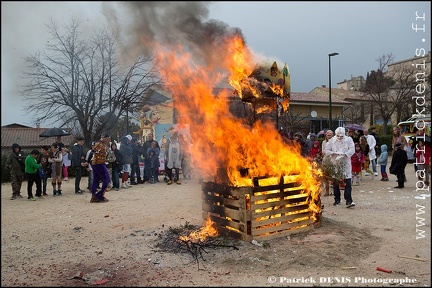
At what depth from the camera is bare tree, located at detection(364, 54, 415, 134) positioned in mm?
28562

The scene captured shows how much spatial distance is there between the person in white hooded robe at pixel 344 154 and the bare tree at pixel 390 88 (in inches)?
901

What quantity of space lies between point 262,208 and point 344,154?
3.49 metres

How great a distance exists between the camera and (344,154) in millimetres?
8078

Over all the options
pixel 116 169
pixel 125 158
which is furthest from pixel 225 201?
pixel 125 158

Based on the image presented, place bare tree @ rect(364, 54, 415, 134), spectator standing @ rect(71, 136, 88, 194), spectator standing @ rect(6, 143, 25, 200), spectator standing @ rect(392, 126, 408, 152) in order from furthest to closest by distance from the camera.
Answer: bare tree @ rect(364, 54, 415, 134), spectator standing @ rect(71, 136, 88, 194), spectator standing @ rect(392, 126, 408, 152), spectator standing @ rect(6, 143, 25, 200)

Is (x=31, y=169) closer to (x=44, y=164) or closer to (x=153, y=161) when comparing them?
(x=44, y=164)

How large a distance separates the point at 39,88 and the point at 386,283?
19852 millimetres

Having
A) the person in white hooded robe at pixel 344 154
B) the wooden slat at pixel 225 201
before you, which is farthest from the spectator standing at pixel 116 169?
the person in white hooded robe at pixel 344 154

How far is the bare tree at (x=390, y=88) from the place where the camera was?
28562 millimetres

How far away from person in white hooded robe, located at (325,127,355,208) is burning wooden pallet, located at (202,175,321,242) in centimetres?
215

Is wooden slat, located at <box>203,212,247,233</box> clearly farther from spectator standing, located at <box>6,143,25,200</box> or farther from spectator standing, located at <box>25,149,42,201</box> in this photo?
spectator standing, located at <box>6,143,25,200</box>

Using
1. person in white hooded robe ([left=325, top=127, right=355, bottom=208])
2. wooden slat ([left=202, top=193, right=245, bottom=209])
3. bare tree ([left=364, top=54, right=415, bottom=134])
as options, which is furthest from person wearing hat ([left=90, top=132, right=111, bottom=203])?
bare tree ([left=364, top=54, right=415, bottom=134])

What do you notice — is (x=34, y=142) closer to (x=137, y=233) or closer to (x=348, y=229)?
(x=137, y=233)

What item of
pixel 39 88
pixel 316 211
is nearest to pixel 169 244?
pixel 316 211
